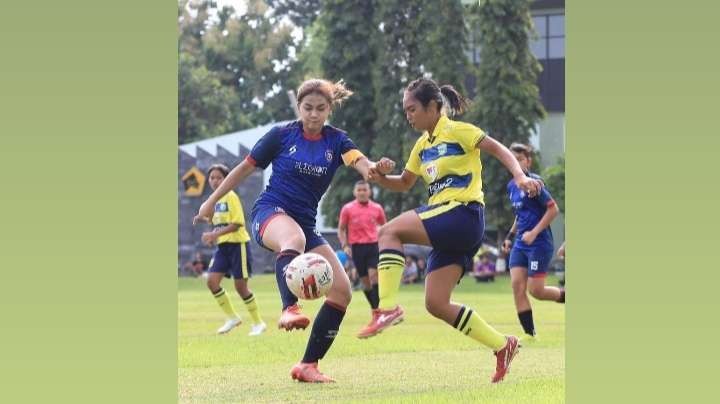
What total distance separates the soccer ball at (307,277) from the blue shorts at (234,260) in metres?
7.19

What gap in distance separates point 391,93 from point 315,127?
112 ft

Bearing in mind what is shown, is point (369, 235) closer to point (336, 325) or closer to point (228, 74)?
point (336, 325)

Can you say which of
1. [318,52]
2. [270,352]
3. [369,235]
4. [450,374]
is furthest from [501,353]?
[318,52]

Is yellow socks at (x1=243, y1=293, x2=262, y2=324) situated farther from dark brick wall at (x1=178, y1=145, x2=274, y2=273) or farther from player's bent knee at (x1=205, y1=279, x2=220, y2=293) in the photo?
dark brick wall at (x1=178, y1=145, x2=274, y2=273)

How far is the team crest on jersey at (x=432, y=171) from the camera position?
29.1 ft

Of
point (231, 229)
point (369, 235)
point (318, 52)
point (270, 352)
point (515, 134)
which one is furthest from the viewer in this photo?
point (318, 52)

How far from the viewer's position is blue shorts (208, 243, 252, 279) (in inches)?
605

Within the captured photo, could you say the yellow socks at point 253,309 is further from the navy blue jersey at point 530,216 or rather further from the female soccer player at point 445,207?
the female soccer player at point 445,207

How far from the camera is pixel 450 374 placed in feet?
32.0

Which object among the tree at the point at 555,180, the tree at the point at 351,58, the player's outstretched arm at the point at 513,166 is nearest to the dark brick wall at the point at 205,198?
the tree at the point at 351,58

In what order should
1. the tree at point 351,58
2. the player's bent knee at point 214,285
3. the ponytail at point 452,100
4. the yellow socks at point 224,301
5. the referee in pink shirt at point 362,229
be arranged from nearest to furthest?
the ponytail at point 452,100 → the player's bent knee at point 214,285 → the yellow socks at point 224,301 → the referee in pink shirt at point 362,229 → the tree at point 351,58

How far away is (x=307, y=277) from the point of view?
26.7 feet

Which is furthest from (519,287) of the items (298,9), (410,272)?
(298,9)

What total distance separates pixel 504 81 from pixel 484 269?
917 centimetres
